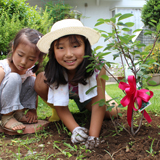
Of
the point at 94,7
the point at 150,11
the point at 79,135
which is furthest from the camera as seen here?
the point at 94,7

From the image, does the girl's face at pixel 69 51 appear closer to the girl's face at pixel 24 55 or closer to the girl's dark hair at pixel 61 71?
the girl's dark hair at pixel 61 71

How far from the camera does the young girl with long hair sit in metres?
1.76

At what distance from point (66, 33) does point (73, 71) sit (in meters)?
0.39

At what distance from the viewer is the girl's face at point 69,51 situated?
1.48 meters

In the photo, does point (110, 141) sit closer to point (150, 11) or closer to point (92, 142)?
point (92, 142)

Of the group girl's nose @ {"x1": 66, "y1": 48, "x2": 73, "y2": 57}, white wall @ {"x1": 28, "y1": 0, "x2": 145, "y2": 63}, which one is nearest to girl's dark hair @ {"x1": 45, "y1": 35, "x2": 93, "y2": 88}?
girl's nose @ {"x1": 66, "y1": 48, "x2": 73, "y2": 57}

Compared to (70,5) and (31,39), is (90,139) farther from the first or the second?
(70,5)

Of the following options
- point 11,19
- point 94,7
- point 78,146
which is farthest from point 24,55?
point 94,7

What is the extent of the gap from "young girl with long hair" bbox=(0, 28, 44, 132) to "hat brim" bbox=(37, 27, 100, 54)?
0.87 feet

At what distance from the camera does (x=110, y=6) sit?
802 cm

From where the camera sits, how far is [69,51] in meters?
1.46

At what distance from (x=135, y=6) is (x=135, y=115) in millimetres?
7393

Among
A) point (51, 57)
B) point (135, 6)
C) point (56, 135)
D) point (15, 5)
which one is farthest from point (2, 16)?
point (135, 6)

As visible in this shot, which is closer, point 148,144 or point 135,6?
point 148,144
